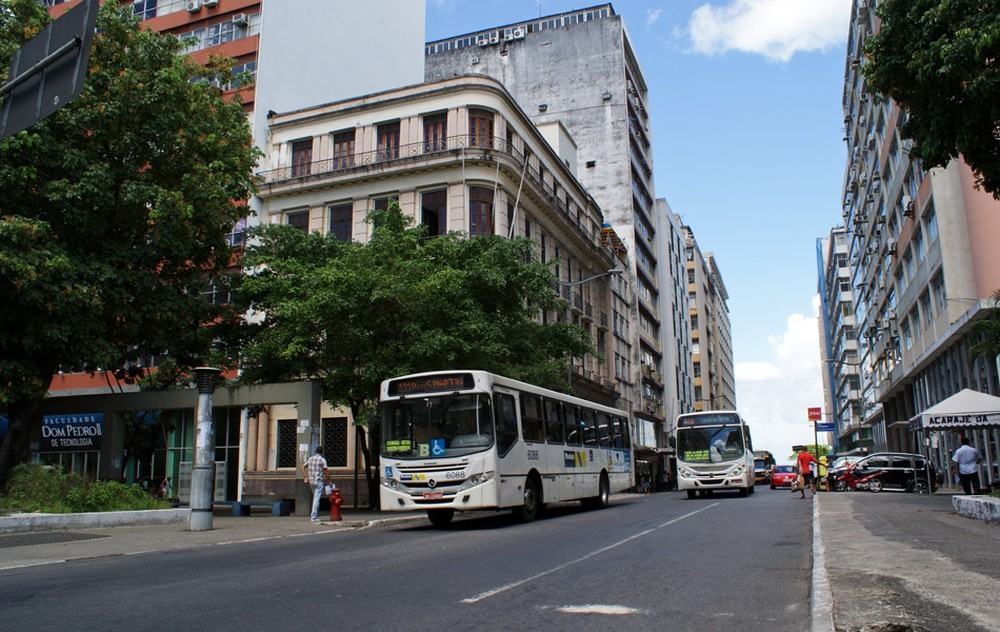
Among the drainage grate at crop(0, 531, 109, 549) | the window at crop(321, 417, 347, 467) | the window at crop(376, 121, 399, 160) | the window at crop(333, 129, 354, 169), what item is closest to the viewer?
the drainage grate at crop(0, 531, 109, 549)

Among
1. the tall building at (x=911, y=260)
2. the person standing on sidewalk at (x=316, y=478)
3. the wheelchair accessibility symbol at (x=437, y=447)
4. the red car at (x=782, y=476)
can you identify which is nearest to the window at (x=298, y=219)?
the person standing on sidewalk at (x=316, y=478)

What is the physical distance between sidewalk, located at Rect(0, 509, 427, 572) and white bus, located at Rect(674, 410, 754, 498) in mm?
12515

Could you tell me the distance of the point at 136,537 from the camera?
14.9 m

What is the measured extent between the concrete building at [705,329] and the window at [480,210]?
197 feet

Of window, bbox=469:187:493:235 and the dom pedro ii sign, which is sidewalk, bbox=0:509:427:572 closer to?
the dom pedro ii sign

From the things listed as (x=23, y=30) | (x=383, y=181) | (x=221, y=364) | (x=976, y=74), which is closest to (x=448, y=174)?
(x=383, y=181)

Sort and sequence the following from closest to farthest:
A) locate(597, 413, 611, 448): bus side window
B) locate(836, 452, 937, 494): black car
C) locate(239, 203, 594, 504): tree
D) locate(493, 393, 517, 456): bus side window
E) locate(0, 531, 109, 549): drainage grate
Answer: locate(0, 531, 109, 549): drainage grate, locate(493, 393, 517, 456): bus side window, locate(239, 203, 594, 504): tree, locate(597, 413, 611, 448): bus side window, locate(836, 452, 937, 494): black car

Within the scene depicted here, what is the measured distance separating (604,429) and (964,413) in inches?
389

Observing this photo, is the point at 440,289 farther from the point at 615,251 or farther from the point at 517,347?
the point at 615,251

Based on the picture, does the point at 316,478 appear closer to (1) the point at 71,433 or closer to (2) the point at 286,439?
(1) the point at 71,433

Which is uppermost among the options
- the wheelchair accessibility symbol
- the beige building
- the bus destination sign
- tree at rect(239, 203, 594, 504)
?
the beige building

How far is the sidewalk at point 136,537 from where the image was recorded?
1199 centimetres

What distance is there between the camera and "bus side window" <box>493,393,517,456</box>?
1625cm

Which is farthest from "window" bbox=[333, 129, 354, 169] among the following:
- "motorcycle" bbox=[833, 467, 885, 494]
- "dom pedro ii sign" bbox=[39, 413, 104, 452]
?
"motorcycle" bbox=[833, 467, 885, 494]
